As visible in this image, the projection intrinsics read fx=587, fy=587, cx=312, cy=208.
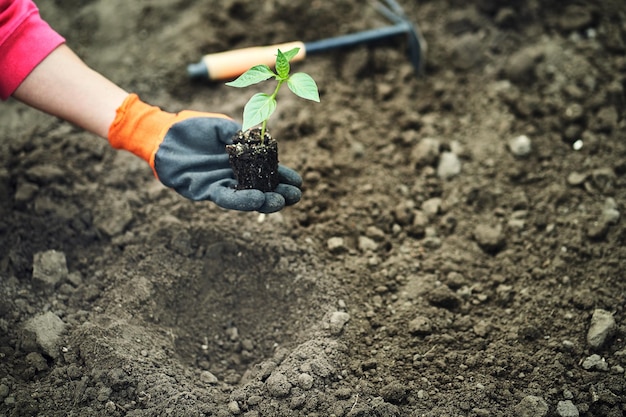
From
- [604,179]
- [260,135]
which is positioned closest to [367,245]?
[260,135]

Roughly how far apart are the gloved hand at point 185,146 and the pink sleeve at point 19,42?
36cm

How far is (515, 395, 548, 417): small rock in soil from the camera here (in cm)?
194

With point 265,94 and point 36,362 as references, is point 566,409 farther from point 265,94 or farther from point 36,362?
point 36,362

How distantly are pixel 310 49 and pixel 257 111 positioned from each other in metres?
1.33

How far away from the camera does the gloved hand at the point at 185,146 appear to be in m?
2.18

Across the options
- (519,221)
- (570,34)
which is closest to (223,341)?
(519,221)

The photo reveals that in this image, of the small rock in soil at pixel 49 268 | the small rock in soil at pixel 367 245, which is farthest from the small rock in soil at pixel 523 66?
the small rock in soil at pixel 49 268

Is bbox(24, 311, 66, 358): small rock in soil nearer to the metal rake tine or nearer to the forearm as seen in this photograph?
the forearm

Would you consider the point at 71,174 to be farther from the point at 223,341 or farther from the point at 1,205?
the point at 223,341

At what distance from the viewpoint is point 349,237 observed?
2.51 m

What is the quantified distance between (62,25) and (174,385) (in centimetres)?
225

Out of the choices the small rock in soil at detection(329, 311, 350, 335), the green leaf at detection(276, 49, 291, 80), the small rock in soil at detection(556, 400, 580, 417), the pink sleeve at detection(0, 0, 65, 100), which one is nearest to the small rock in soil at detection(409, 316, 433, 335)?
the small rock in soil at detection(329, 311, 350, 335)

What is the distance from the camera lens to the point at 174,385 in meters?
2.02

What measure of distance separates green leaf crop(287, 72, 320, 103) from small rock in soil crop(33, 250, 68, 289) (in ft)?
3.96
